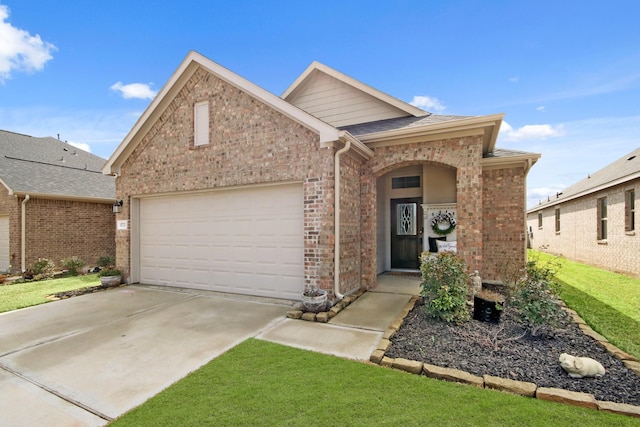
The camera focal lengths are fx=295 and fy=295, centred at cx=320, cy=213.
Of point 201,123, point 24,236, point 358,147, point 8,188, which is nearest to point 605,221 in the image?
point 358,147

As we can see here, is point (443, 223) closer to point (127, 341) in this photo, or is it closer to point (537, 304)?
point (537, 304)

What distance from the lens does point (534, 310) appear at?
160 inches

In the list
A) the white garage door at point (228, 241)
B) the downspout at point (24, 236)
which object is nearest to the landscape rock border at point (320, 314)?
the white garage door at point (228, 241)

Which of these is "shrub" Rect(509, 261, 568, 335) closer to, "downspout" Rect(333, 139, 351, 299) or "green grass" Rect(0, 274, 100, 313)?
"downspout" Rect(333, 139, 351, 299)

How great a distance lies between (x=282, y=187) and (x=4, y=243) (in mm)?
12265

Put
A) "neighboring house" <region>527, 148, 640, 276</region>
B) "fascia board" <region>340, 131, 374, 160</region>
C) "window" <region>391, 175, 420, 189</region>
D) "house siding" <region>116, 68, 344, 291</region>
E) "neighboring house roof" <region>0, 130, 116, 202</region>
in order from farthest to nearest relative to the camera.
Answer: "neighboring house roof" <region>0, 130, 116, 202</region>
"neighboring house" <region>527, 148, 640, 276</region>
"window" <region>391, 175, 420, 189</region>
"house siding" <region>116, 68, 344, 291</region>
"fascia board" <region>340, 131, 374, 160</region>

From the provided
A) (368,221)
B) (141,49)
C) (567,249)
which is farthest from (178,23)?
(567,249)

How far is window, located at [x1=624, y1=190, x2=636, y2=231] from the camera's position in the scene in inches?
381

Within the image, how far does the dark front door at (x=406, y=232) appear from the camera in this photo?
9438mm

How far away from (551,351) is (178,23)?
41.1ft

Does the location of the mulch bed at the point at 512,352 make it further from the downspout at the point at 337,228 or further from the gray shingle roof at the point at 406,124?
the gray shingle roof at the point at 406,124

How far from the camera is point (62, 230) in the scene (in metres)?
11.5

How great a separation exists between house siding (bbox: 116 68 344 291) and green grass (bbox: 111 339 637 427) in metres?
2.70

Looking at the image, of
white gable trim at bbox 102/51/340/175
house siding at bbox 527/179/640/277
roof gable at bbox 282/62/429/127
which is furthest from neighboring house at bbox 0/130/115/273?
house siding at bbox 527/179/640/277
